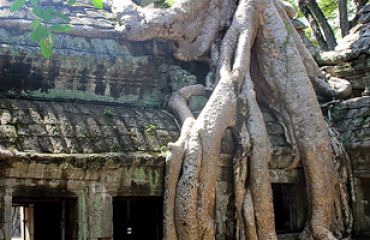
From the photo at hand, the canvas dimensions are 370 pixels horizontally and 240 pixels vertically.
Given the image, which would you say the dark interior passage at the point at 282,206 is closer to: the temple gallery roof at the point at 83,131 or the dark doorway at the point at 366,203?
the temple gallery roof at the point at 83,131

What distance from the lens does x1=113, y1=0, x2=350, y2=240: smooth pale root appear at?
6.99m

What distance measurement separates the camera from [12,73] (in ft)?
24.2

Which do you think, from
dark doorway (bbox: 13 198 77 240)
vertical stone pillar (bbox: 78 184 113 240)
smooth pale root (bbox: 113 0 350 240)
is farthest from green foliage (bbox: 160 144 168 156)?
dark doorway (bbox: 13 198 77 240)

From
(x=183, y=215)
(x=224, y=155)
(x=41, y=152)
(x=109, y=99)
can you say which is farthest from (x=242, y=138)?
(x=41, y=152)

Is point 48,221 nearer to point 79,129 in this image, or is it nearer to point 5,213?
point 79,129

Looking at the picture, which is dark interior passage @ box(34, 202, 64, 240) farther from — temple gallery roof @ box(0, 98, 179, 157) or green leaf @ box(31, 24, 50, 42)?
green leaf @ box(31, 24, 50, 42)

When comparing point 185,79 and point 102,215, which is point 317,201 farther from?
point 102,215

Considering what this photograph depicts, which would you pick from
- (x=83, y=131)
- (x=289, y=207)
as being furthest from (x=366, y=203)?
(x=83, y=131)

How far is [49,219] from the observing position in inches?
332

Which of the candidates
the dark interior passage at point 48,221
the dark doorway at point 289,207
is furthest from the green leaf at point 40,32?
the dark doorway at point 289,207

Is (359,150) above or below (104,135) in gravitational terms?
below

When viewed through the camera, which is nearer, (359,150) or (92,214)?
(92,214)

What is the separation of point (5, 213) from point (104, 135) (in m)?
1.45

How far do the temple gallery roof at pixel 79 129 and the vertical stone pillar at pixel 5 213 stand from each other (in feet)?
1.40
